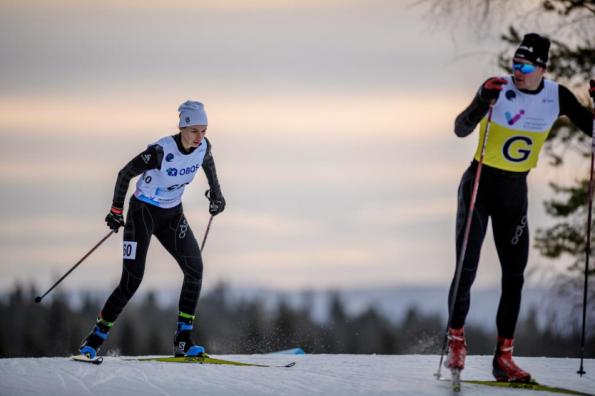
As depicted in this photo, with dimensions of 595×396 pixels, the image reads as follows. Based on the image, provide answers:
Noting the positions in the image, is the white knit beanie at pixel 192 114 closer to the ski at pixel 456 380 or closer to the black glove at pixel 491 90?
the black glove at pixel 491 90

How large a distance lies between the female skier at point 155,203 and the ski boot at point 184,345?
0.52 m

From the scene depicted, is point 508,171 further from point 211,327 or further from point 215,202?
point 211,327

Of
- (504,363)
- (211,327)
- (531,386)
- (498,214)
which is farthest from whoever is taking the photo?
(211,327)

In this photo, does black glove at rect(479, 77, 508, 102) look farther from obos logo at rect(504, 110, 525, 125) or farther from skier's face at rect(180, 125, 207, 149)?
skier's face at rect(180, 125, 207, 149)

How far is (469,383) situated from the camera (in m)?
5.90

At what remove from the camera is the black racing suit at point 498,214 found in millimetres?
5852

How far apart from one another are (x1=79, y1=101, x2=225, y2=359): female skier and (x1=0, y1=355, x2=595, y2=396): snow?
1.58ft

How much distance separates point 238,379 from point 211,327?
49734mm

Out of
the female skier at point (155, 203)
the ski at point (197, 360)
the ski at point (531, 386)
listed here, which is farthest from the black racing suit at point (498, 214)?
the female skier at point (155, 203)

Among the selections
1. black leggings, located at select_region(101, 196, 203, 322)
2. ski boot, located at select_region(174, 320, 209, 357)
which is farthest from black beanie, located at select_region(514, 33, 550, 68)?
ski boot, located at select_region(174, 320, 209, 357)

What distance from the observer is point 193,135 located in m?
6.80

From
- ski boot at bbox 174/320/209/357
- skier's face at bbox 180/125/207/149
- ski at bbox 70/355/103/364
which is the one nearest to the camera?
ski at bbox 70/355/103/364

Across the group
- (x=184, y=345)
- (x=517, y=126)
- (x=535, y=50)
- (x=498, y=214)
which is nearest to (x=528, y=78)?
(x=535, y=50)

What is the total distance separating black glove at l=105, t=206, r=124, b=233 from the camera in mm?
6879
